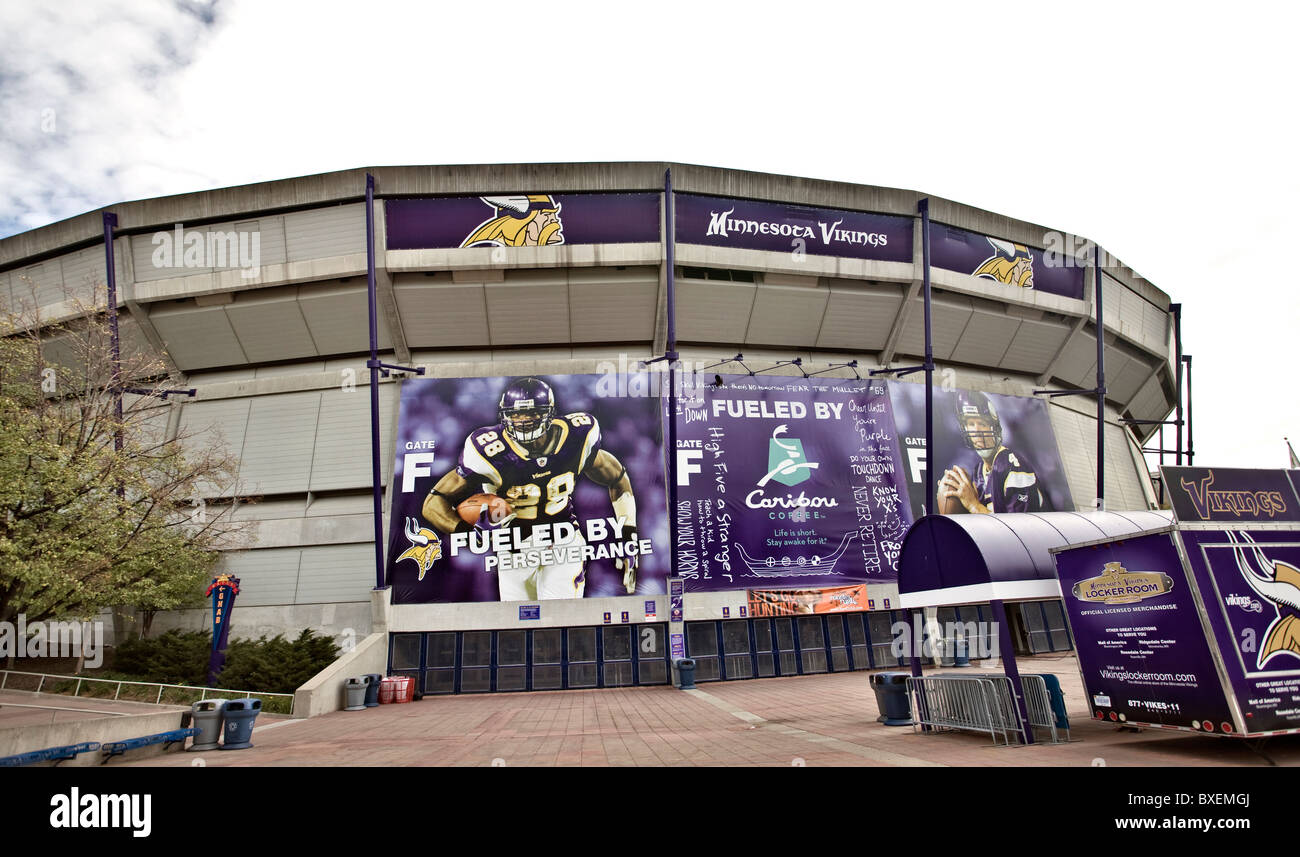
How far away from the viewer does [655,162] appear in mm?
27156

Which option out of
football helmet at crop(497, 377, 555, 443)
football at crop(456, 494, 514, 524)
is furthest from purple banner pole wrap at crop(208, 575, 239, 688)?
football helmet at crop(497, 377, 555, 443)

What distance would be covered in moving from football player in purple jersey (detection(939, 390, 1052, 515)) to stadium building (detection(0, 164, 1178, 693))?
15cm

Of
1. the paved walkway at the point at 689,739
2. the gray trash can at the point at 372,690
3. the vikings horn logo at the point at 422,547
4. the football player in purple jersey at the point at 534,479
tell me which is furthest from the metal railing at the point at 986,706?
the vikings horn logo at the point at 422,547

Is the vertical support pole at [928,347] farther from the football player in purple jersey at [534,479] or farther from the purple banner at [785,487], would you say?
the football player in purple jersey at [534,479]

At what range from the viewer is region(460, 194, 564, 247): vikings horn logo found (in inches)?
1074

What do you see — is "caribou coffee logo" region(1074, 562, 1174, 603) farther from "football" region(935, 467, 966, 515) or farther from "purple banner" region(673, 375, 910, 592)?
"football" region(935, 467, 966, 515)

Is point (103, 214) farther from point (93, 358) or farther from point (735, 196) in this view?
point (735, 196)

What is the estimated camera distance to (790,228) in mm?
28453

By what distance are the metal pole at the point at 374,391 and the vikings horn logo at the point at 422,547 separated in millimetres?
1141

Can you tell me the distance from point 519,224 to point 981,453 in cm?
2099

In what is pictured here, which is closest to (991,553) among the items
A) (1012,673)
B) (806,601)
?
(1012,673)

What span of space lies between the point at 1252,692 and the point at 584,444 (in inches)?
813
